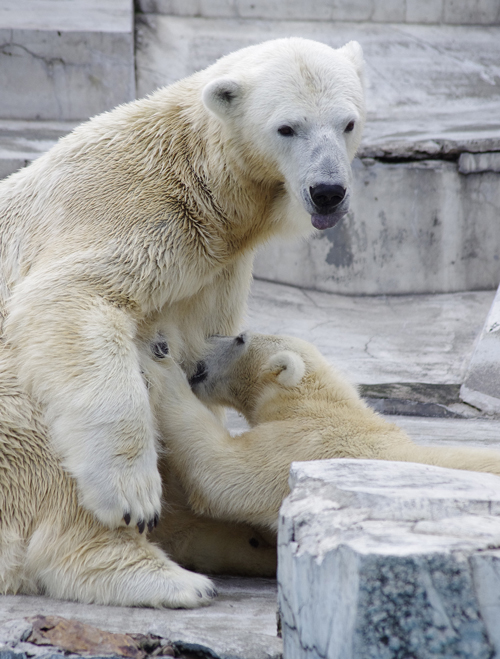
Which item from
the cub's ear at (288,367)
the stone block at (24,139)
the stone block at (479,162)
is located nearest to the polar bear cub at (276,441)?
the cub's ear at (288,367)

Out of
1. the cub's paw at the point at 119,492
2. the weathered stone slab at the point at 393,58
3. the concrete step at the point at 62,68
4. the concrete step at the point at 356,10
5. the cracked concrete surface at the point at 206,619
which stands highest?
the concrete step at the point at 356,10

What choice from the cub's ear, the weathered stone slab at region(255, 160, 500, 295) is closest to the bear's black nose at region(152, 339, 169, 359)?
the cub's ear

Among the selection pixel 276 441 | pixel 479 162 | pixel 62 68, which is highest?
pixel 62 68

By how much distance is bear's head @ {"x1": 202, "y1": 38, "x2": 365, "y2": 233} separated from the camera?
271 centimetres

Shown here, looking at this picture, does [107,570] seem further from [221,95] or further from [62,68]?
[62,68]

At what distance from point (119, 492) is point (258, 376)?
90 cm

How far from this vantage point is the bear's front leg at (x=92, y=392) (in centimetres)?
247

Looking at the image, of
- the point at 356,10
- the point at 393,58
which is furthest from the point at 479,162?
the point at 356,10

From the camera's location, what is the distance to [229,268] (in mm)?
3139

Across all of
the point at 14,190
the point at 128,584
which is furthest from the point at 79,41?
the point at 128,584

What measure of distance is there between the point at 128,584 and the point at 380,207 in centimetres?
474

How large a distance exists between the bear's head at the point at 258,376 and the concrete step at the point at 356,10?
5572 millimetres

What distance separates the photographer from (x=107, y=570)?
2.49m

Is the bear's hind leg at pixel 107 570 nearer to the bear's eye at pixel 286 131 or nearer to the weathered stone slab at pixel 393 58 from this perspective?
the bear's eye at pixel 286 131
